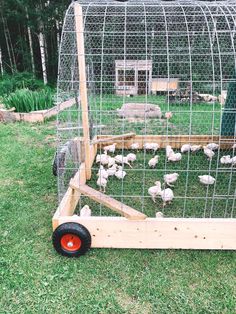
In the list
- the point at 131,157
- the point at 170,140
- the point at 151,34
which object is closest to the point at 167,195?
the point at 131,157

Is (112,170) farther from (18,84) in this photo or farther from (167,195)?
(18,84)

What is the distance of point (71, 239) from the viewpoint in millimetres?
2895

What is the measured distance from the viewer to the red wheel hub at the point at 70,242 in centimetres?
287

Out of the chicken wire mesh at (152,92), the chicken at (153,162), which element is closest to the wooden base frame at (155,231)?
the chicken wire mesh at (152,92)

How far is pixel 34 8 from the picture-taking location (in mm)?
11906

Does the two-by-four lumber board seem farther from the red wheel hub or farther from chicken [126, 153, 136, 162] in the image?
the red wheel hub

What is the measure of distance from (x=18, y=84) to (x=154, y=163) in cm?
721

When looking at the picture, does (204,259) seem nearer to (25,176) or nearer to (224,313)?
(224,313)

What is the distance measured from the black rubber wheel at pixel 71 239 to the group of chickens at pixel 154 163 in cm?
71

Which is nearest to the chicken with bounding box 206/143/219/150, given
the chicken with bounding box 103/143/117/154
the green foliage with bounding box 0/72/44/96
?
the chicken with bounding box 103/143/117/154

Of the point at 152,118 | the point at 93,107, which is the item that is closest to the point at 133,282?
the point at 93,107

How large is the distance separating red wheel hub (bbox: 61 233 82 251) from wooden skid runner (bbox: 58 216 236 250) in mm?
127

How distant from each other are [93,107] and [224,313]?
379 cm

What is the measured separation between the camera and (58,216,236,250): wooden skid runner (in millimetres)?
2852
